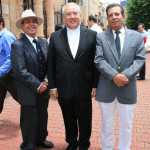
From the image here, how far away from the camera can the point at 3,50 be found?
13.1 feet

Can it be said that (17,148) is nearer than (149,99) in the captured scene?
Yes

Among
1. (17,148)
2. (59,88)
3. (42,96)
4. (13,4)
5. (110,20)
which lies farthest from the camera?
(13,4)

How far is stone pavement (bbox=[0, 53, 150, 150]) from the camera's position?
346 centimetres

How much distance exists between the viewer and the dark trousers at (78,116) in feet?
9.64

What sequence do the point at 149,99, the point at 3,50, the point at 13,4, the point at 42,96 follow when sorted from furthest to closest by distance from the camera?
the point at 13,4, the point at 149,99, the point at 3,50, the point at 42,96

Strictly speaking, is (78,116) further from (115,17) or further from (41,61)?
(115,17)

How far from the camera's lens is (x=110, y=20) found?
2656 mm

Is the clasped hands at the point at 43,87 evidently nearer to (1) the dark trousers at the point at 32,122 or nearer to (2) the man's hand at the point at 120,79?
(1) the dark trousers at the point at 32,122

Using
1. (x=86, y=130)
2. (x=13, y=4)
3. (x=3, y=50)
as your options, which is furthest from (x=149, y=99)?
(x=13, y=4)

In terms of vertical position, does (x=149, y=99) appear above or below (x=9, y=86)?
below

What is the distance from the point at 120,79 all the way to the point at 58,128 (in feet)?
7.10

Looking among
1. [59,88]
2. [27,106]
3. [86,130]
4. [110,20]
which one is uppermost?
[110,20]

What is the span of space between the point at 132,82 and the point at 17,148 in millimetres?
2307

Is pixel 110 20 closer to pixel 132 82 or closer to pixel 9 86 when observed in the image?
pixel 132 82
